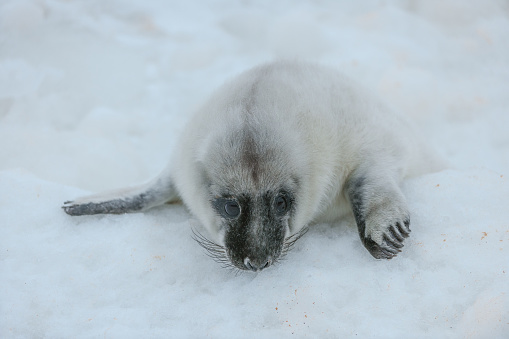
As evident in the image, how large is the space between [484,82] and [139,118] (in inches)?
130

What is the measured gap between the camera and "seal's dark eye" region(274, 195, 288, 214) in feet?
7.34

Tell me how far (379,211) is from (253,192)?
26.0 inches

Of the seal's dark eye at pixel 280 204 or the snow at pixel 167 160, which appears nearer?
the snow at pixel 167 160

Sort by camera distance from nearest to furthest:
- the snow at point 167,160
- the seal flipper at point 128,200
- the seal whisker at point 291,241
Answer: the snow at point 167,160 < the seal whisker at point 291,241 < the seal flipper at point 128,200

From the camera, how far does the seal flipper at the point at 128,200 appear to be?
9.16ft

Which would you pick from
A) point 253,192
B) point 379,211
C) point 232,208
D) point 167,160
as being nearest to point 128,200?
point 232,208

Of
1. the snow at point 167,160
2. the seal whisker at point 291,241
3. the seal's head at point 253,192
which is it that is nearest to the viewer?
the snow at point 167,160

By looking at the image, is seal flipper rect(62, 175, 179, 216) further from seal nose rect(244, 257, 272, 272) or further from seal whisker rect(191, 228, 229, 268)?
seal nose rect(244, 257, 272, 272)

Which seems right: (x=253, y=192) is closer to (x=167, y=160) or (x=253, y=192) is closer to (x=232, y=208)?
(x=232, y=208)

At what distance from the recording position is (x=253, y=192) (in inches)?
85.3

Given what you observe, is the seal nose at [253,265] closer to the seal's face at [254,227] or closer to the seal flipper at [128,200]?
the seal's face at [254,227]

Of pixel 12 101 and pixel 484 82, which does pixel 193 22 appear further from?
pixel 484 82

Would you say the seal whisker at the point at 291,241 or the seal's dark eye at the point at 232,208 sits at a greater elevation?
the seal's dark eye at the point at 232,208

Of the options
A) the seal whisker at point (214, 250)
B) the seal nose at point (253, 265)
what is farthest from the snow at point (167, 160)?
the seal nose at point (253, 265)
